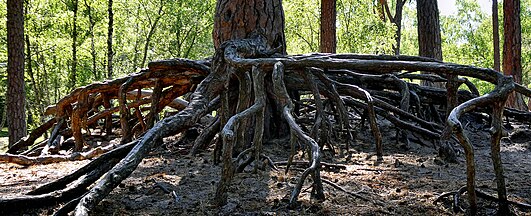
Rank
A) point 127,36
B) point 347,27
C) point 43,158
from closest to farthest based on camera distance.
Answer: point 43,158, point 347,27, point 127,36

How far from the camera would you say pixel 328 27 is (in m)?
10.2

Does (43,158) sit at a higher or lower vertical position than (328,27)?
lower

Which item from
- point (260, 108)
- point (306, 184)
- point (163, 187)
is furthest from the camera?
point (306, 184)

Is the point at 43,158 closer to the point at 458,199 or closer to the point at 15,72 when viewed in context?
the point at 458,199

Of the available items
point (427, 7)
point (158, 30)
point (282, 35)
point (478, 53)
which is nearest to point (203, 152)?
point (282, 35)

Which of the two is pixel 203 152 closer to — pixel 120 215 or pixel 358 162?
pixel 358 162

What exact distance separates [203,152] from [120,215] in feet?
6.70

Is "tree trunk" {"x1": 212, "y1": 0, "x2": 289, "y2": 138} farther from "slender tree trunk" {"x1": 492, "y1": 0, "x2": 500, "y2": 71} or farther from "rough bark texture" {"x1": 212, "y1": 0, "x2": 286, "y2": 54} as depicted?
"slender tree trunk" {"x1": 492, "y1": 0, "x2": 500, "y2": 71}

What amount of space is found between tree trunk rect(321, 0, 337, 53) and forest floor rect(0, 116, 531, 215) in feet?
18.7

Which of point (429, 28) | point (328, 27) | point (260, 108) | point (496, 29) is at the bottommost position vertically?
point (260, 108)

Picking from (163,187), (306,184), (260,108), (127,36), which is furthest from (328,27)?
(127,36)

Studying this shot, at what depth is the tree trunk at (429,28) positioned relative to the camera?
323 inches

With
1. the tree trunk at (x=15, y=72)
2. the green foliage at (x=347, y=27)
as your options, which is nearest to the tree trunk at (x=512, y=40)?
the green foliage at (x=347, y=27)

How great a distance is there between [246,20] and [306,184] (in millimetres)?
2191
